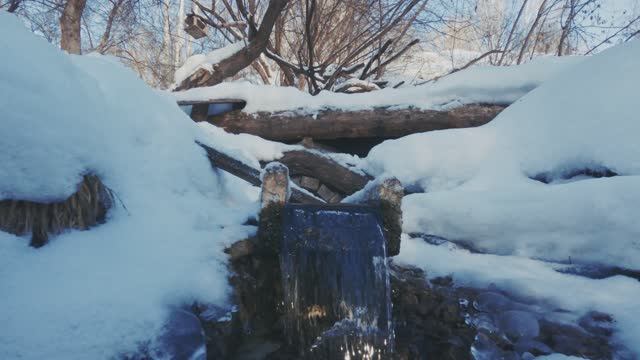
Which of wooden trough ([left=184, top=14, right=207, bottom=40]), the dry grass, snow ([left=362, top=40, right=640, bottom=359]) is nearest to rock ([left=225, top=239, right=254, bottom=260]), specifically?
the dry grass

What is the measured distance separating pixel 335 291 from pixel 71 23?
758 centimetres

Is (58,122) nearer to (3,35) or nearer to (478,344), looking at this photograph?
(3,35)

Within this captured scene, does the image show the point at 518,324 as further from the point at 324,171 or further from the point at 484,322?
the point at 324,171

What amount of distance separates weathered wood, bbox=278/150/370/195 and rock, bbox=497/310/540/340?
2.71m

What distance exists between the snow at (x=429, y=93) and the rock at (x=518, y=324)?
342cm

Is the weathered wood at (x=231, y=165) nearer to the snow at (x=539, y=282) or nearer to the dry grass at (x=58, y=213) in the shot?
the dry grass at (x=58, y=213)

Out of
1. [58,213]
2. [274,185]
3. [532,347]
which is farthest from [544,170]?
[58,213]

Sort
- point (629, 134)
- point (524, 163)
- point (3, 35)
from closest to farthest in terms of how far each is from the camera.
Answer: point (3, 35), point (629, 134), point (524, 163)

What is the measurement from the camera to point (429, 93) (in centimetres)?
548

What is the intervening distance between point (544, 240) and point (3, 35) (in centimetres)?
346

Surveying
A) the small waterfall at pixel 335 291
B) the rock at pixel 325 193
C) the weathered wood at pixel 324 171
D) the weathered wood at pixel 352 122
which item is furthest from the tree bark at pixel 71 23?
the small waterfall at pixel 335 291

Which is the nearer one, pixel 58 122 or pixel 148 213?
pixel 58 122

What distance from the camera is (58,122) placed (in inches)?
86.0

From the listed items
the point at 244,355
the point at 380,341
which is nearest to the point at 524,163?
the point at 380,341
